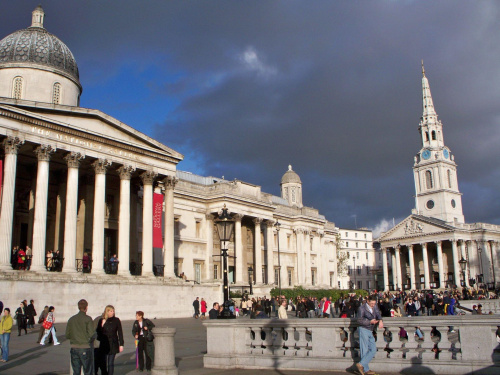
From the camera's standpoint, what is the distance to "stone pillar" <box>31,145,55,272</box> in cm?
2731

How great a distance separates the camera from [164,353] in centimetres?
1188

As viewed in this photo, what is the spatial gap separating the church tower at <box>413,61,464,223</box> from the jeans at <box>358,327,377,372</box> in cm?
9243

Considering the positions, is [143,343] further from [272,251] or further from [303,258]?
[303,258]

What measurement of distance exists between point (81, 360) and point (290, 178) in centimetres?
6242

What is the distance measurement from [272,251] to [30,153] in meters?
32.7

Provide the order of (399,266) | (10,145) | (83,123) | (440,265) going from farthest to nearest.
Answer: (399,266) < (440,265) < (83,123) < (10,145)

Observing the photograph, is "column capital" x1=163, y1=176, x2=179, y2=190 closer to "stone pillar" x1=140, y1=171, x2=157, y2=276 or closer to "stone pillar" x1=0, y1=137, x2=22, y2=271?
"stone pillar" x1=140, y1=171, x2=157, y2=276

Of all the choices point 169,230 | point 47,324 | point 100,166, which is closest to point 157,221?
point 169,230

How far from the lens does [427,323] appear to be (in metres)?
10.9

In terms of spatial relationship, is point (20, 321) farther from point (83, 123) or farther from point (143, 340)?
point (83, 123)

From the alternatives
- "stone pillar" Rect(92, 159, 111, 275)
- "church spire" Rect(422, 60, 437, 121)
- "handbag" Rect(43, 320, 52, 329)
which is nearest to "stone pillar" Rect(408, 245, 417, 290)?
"church spire" Rect(422, 60, 437, 121)

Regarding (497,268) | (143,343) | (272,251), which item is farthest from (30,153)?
(497,268)

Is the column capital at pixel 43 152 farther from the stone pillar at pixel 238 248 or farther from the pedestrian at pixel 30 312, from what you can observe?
the stone pillar at pixel 238 248

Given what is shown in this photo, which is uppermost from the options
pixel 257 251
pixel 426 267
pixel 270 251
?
pixel 270 251
